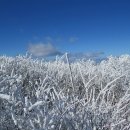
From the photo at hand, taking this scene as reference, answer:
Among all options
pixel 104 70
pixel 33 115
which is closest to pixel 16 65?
pixel 104 70

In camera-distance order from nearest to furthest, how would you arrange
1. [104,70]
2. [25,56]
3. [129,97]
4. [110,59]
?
1. [129,97]
2. [104,70]
3. [110,59]
4. [25,56]

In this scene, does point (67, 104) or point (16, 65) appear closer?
A: point (67, 104)

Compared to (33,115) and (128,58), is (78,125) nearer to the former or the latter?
(33,115)

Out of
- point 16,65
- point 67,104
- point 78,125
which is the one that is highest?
point 16,65

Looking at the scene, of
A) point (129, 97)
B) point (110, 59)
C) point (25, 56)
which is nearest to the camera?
point (129, 97)

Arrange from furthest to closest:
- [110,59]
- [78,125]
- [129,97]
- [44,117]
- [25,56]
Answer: [25,56]
[110,59]
[129,97]
[78,125]
[44,117]

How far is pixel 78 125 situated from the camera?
3404mm

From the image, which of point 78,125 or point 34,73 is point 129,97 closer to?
point 78,125

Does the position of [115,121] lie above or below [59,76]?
below

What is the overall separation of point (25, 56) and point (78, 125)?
681cm

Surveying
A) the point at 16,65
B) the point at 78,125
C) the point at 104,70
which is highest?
the point at 16,65

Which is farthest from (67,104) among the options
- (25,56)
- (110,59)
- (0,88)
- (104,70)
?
(25,56)

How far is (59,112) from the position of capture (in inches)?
134

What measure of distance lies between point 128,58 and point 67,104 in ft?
19.0
